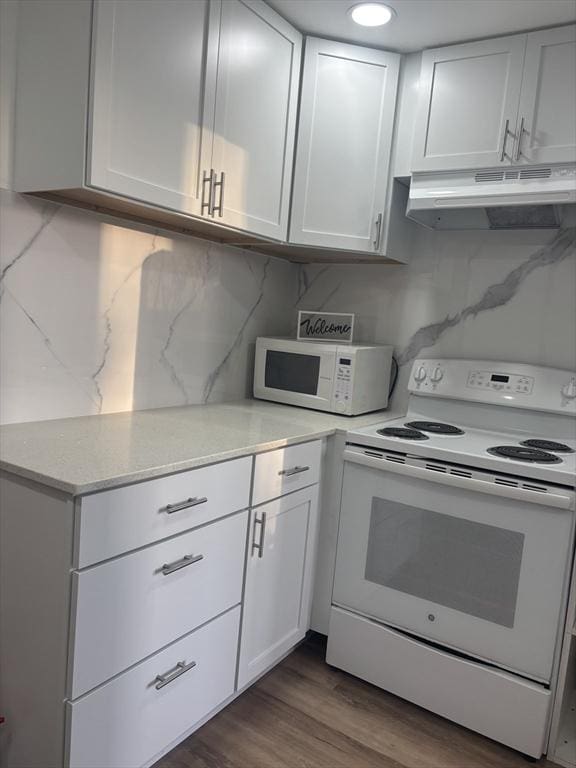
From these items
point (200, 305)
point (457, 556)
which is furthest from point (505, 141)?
point (457, 556)

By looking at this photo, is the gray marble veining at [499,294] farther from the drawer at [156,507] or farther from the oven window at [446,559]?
the drawer at [156,507]

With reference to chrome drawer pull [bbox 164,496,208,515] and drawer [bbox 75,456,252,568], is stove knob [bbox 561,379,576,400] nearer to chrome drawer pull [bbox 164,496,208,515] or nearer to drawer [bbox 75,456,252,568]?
drawer [bbox 75,456,252,568]

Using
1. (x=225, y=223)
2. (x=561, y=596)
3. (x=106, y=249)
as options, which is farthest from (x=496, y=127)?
(x=561, y=596)

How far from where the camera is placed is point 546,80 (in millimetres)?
1906

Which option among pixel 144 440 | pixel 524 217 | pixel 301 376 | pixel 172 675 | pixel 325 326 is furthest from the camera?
pixel 325 326

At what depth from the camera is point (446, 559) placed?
1.81 m

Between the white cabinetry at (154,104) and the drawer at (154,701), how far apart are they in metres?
1.20

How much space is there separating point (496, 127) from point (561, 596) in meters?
1.51

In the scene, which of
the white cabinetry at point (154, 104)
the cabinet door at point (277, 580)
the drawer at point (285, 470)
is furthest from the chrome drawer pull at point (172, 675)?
the white cabinetry at point (154, 104)

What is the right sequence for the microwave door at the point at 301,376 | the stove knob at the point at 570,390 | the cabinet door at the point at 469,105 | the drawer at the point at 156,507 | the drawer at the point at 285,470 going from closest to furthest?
the drawer at the point at 156,507 < the drawer at the point at 285,470 < the cabinet door at the point at 469,105 < the stove knob at the point at 570,390 < the microwave door at the point at 301,376

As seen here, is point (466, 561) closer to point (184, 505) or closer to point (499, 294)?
point (184, 505)

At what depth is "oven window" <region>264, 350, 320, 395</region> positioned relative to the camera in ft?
7.74

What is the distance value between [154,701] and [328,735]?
60 cm

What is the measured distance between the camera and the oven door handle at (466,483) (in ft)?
5.32
